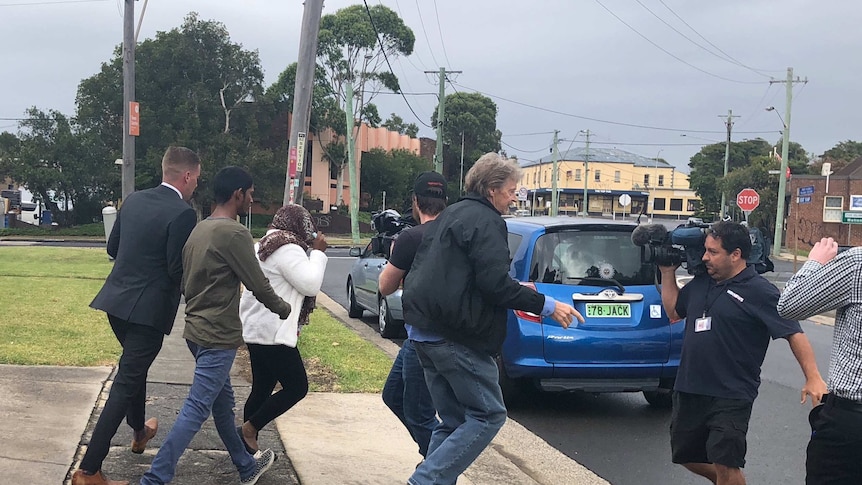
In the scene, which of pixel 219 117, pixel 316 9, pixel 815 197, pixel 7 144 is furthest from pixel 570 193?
pixel 316 9

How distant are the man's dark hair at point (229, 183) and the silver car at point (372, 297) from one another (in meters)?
5.34

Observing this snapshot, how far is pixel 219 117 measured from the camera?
44844mm

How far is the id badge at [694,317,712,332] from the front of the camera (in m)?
4.14

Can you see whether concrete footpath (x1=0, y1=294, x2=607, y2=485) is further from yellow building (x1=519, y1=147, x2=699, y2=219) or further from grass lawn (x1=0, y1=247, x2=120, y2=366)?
yellow building (x1=519, y1=147, x2=699, y2=219)

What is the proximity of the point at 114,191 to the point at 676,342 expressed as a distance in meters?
41.2

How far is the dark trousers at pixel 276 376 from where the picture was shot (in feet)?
15.7

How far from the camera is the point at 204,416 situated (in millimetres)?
4266

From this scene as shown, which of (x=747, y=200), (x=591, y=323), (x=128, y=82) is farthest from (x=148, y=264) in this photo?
(x=747, y=200)

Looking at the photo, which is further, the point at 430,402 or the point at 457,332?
the point at 430,402

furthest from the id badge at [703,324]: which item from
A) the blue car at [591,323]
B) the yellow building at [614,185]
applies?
the yellow building at [614,185]

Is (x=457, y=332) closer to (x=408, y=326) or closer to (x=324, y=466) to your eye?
(x=408, y=326)

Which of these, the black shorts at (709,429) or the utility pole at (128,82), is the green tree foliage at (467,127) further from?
the black shorts at (709,429)

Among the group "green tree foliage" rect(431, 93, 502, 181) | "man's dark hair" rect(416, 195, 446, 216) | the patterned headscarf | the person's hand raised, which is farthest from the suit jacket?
"green tree foliage" rect(431, 93, 502, 181)

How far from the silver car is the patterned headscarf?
16.2 ft
